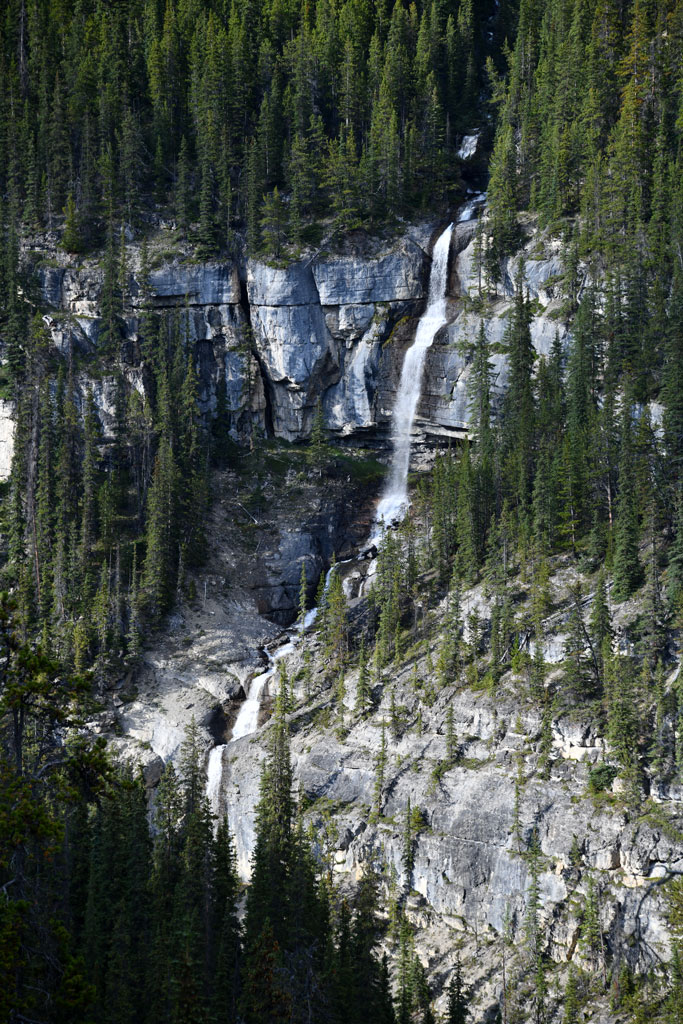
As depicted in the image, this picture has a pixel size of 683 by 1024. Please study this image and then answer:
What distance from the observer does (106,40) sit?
483 ft

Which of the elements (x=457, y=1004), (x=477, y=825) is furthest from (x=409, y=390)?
(x=457, y=1004)

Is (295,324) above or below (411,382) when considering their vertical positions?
above

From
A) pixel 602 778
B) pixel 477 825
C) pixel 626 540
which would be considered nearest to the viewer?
pixel 602 778

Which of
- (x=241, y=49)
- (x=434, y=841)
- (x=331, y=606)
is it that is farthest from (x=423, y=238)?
(x=434, y=841)

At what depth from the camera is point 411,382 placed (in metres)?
116

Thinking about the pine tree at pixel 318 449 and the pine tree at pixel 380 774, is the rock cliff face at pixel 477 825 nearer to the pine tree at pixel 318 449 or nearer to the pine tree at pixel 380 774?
the pine tree at pixel 380 774

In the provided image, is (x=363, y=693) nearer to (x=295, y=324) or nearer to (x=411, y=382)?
(x=411, y=382)

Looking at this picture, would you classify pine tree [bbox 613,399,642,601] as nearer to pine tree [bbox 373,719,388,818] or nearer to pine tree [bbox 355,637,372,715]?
pine tree [bbox 373,719,388,818]

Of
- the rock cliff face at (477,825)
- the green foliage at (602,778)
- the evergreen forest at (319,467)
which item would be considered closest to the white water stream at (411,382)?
the evergreen forest at (319,467)

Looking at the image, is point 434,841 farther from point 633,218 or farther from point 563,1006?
point 633,218

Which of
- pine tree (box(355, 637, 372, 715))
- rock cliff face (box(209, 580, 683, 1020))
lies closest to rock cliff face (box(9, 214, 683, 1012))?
rock cliff face (box(209, 580, 683, 1020))

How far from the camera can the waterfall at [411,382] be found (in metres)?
115

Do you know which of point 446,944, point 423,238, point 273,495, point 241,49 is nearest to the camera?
point 446,944

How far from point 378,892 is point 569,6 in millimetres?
96397
